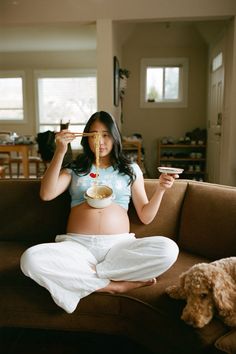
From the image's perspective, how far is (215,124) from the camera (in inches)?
192

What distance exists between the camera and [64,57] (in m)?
6.65

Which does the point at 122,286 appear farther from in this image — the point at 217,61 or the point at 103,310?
the point at 217,61

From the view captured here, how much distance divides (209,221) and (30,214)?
3.29 ft

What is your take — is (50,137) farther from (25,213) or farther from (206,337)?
(206,337)

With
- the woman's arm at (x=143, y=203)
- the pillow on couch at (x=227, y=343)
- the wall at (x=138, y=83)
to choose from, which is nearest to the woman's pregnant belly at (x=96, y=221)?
the woman's arm at (x=143, y=203)

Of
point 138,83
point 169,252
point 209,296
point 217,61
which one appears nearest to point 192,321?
point 209,296

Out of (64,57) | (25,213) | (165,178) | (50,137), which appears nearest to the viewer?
(165,178)

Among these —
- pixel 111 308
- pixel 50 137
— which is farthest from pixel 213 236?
pixel 50 137

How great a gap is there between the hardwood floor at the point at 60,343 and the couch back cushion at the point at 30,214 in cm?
49

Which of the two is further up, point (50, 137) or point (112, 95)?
point (112, 95)

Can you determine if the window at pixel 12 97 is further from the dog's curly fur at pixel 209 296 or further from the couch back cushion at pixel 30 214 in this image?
the dog's curly fur at pixel 209 296

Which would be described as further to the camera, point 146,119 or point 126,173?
point 146,119

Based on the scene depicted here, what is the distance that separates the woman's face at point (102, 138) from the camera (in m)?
1.58

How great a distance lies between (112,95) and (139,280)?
297 centimetres
